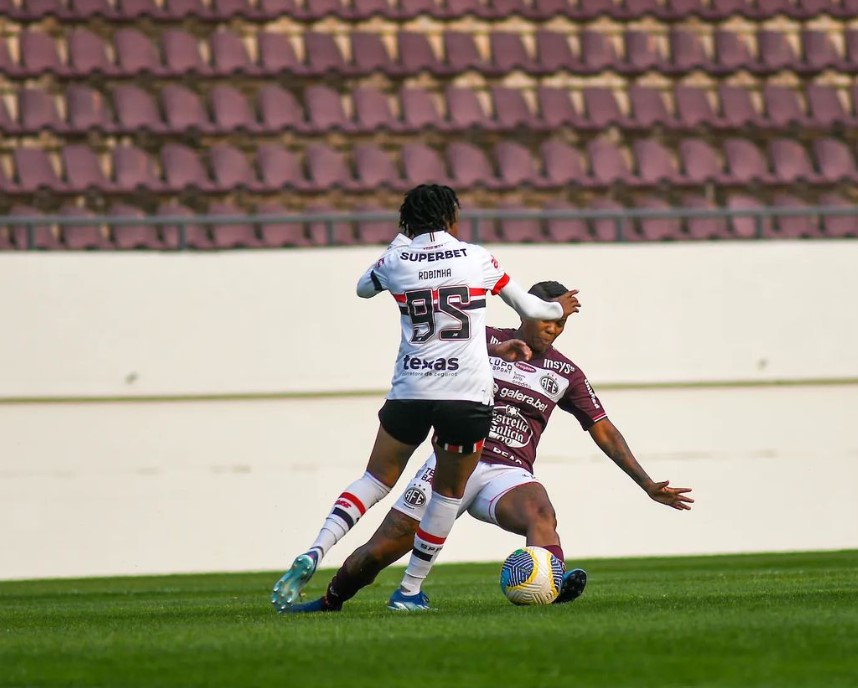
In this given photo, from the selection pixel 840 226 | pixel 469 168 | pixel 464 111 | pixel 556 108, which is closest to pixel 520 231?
pixel 469 168

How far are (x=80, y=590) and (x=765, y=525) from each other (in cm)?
618

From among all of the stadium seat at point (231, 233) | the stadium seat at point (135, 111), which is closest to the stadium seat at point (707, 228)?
the stadium seat at point (231, 233)

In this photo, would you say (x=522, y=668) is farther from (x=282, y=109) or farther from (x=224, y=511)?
(x=282, y=109)

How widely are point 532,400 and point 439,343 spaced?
1.54 metres

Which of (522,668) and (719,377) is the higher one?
(719,377)

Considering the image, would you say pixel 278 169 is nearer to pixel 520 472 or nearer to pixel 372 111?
pixel 372 111

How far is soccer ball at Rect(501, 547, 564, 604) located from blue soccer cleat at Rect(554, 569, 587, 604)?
0.07 meters

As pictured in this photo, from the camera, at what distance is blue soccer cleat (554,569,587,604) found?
6.93 m

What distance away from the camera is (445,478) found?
6508 millimetres

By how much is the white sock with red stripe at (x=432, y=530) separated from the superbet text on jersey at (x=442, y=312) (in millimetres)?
506

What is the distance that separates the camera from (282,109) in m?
15.6

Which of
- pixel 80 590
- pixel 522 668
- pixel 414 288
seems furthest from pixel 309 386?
pixel 522 668

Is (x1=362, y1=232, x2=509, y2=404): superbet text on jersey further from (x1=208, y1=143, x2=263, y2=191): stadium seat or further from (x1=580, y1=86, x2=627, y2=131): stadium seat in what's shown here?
(x1=580, y1=86, x2=627, y2=131): stadium seat

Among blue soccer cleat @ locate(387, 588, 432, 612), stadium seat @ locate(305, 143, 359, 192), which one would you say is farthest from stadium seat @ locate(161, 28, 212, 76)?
blue soccer cleat @ locate(387, 588, 432, 612)
